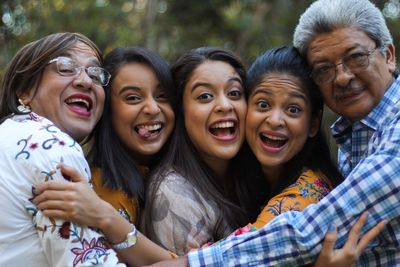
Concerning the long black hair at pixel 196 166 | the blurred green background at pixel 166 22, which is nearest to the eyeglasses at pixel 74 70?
the long black hair at pixel 196 166

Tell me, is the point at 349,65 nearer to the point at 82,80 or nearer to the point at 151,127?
the point at 151,127

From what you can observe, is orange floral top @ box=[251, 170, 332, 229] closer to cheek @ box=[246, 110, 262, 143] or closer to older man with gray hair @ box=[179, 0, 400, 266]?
older man with gray hair @ box=[179, 0, 400, 266]

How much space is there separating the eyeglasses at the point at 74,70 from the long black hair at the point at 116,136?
0.58 ft

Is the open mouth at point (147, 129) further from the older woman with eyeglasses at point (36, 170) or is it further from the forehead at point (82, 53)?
the older woman with eyeglasses at point (36, 170)

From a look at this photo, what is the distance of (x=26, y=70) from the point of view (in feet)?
10.0

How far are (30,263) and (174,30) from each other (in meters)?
11.5

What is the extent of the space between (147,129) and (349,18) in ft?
4.47

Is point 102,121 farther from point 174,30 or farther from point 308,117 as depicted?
point 174,30

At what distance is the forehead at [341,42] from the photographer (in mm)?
3117

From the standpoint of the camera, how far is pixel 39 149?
2.55 m

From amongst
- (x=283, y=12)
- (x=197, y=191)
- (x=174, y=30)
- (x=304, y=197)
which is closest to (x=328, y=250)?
(x=304, y=197)

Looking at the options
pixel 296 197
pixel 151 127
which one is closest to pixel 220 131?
pixel 151 127

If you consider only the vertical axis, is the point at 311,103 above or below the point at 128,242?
above

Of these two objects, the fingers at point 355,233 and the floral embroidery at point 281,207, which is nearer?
the fingers at point 355,233
